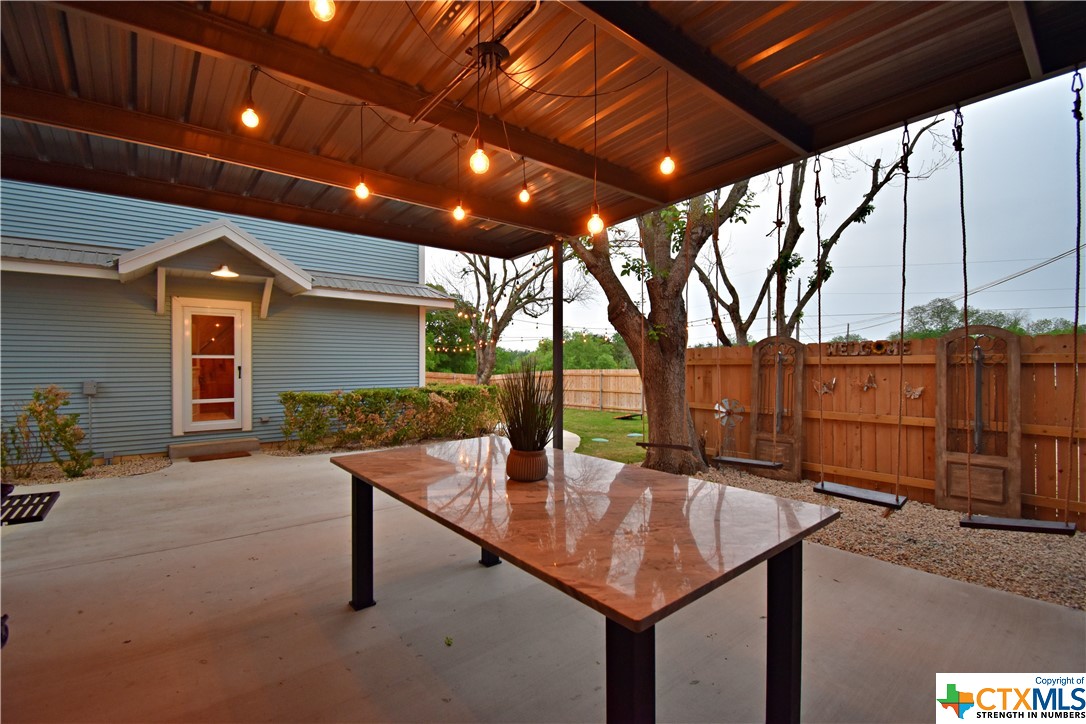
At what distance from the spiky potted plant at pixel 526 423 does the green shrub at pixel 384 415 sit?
18.0ft

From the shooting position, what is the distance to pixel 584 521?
1.57 meters

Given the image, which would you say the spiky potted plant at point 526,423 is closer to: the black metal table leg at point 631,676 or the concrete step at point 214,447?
the black metal table leg at point 631,676

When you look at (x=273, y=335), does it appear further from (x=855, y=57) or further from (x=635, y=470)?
(x=855, y=57)

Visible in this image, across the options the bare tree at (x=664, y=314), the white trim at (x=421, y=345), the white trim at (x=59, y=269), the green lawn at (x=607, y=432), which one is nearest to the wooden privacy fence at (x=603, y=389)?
the green lawn at (x=607, y=432)

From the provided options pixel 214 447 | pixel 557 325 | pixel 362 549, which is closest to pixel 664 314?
pixel 557 325

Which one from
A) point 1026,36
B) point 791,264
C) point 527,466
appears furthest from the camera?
point 791,264

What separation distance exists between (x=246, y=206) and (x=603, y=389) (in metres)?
9.71

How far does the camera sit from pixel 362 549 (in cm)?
246

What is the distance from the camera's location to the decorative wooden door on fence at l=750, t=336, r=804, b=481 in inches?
198

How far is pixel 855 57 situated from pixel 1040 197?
6951 millimetres

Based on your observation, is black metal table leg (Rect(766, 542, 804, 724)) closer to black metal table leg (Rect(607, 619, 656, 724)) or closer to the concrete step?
black metal table leg (Rect(607, 619, 656, 724))

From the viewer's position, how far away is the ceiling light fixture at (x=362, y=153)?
300 centimetres

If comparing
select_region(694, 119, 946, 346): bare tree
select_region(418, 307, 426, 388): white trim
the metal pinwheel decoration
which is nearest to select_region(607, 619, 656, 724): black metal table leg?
select_region(694, 119, 946, 346): bare tree

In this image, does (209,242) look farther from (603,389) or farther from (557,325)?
(603,389)
